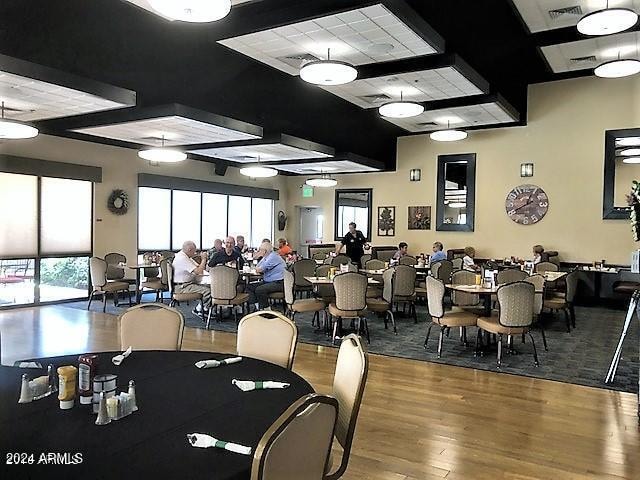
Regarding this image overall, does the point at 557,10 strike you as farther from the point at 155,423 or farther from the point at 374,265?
the point at 155,423

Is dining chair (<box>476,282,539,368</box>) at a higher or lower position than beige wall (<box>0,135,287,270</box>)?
lower

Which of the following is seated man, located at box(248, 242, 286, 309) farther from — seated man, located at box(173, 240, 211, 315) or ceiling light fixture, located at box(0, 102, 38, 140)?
ceiling light fixture, located at box(0, 102, 38, 140)

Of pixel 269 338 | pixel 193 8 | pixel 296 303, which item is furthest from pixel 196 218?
pixel 269 338

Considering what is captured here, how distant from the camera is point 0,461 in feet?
5.10

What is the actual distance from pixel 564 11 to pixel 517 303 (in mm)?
4249

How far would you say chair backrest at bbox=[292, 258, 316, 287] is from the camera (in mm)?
8375

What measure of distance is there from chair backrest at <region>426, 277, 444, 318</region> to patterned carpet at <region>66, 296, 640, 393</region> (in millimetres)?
519

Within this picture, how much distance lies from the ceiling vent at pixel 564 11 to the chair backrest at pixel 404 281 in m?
4.10

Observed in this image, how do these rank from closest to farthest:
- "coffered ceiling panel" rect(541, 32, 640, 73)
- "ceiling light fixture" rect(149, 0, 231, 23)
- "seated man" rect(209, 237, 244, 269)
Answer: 1. "ceiling light fixture" rect(149, 0, 231, 23)
2. "coffered ceiling panel" rect(541, 32, 640, 73)
3. "seated man" rect(209, 237, 244, 269)

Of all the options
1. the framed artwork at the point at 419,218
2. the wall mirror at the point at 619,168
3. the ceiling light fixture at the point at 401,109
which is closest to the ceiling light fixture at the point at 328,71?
the ceiling light fixture at the point at 401,109

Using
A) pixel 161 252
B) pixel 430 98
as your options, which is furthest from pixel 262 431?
pixel 161 252

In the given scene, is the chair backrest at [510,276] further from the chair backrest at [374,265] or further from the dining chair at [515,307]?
→ the chair backrest at [374,265]

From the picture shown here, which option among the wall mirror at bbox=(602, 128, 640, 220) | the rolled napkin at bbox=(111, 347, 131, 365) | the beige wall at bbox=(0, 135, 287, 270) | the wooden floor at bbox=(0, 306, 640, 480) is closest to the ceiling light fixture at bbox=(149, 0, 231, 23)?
the rolled napkin at bbox=(111, 347, 131, 365)

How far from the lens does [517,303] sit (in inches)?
216
